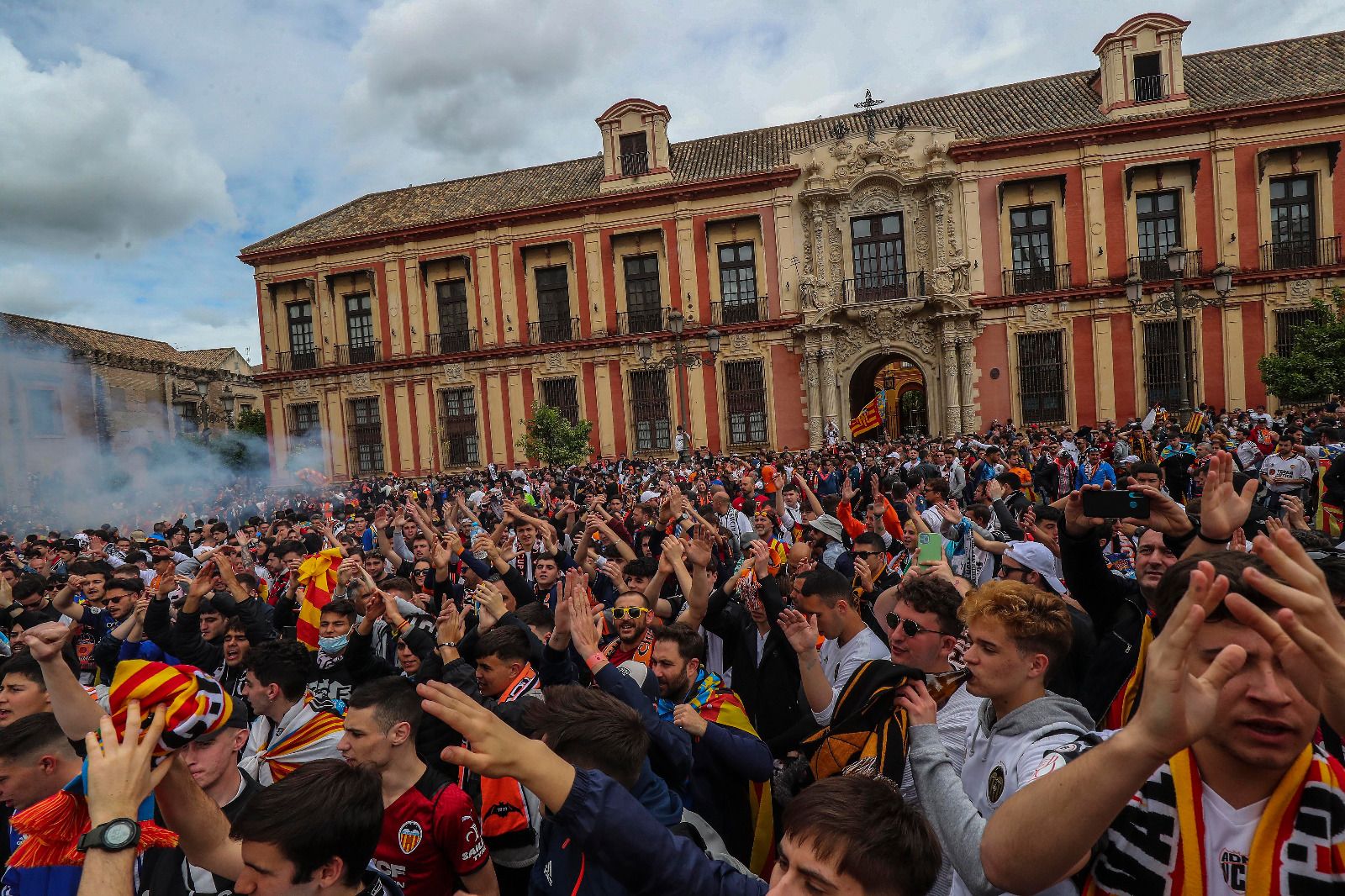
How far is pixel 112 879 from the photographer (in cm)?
176

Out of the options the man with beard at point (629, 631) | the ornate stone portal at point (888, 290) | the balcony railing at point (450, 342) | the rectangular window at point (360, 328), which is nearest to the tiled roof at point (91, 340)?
the rectangular window at point (360, 328)

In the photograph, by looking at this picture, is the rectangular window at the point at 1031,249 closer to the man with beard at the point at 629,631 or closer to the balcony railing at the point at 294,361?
the man with beard at the point at 629,631

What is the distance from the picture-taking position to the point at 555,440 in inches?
997

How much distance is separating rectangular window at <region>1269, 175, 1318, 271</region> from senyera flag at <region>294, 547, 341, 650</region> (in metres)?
27.6

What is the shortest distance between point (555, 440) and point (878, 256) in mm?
12295

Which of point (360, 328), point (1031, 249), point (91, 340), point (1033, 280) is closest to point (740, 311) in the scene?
point (1033, 280)

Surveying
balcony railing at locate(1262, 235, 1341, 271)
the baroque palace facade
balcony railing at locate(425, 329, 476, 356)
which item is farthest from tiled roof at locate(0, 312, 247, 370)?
balcony railing at locate(1262, 235, 1341, 271)

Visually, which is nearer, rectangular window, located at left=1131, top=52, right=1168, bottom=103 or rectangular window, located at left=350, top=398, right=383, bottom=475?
rectangular window, located at left=1131, top=52, right=1168, bottom=103

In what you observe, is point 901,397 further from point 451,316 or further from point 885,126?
point 451,316

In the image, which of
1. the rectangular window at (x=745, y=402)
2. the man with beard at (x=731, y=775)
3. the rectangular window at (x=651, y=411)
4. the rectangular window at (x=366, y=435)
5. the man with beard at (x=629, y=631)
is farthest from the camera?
the rectangular window at (x=366, y=435)

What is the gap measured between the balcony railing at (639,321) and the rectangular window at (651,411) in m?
1.46

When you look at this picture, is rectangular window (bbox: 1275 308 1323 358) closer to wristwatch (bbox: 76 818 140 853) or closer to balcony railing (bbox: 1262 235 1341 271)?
balcony railing (bbox: 1262 235 1341 271)

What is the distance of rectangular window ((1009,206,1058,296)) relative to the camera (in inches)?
974

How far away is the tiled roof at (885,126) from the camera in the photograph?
24.2m
